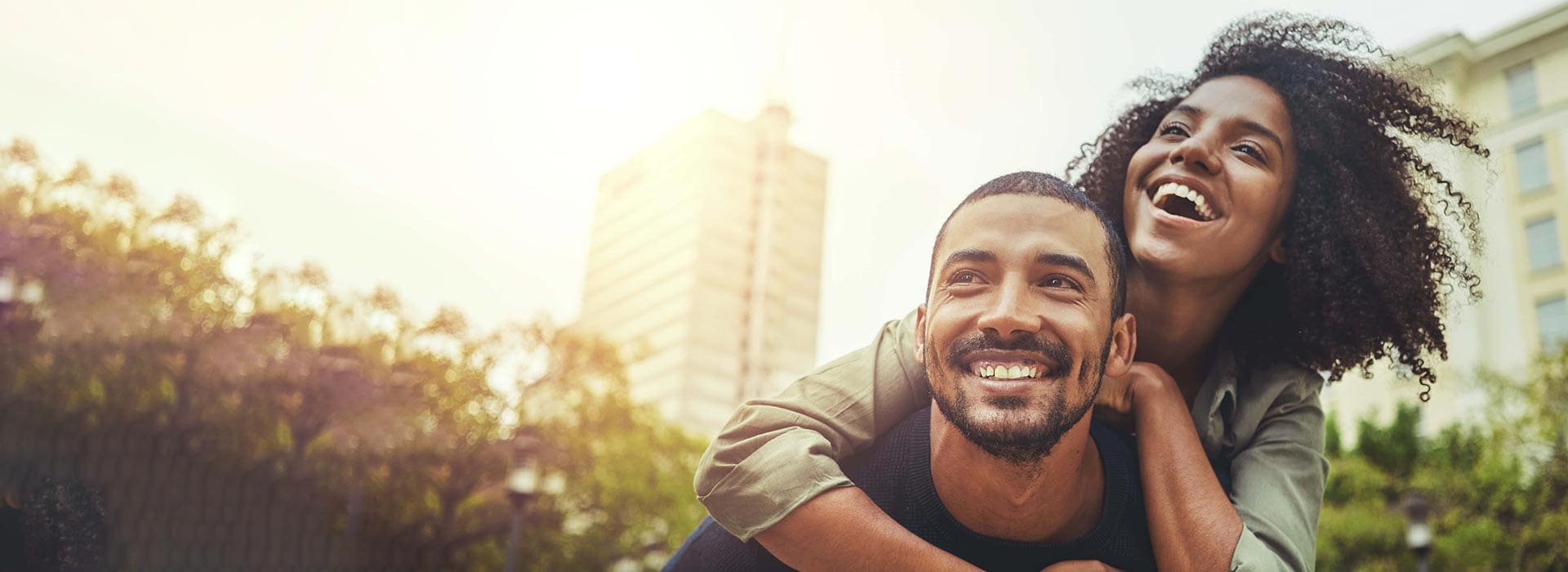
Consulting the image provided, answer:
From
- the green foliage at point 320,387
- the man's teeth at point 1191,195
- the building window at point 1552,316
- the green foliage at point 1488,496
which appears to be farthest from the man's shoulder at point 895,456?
the building window at point 1552,316

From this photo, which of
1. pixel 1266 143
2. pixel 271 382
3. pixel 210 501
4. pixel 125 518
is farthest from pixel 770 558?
pixel 271 382

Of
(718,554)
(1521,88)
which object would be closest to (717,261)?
(1521,88)

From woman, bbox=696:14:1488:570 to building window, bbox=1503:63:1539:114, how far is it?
43.1 meters

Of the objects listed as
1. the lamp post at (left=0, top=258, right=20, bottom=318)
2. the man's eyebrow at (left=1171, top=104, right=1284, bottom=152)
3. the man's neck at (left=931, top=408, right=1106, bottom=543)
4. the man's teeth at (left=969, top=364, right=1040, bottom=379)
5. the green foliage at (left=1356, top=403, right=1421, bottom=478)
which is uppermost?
the green foliage at (left=1356, top=403, right=1421, bottom=478)

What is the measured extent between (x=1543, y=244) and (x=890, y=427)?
4255 centimetres

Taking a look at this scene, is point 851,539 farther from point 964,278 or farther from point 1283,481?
point 1283,481

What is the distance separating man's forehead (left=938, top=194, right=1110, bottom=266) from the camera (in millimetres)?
1876

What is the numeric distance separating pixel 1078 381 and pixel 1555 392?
24.1 meters

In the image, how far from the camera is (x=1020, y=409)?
5.98 feet

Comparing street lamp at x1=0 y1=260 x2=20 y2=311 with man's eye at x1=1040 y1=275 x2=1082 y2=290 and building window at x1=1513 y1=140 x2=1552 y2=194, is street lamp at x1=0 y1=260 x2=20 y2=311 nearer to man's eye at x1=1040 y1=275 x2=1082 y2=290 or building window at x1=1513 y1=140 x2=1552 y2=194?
man's eye at x1=1040 y1=275 x2=1082 y2=290

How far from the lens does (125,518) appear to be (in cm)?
404

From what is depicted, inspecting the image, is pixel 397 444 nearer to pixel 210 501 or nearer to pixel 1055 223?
pixel 210 501

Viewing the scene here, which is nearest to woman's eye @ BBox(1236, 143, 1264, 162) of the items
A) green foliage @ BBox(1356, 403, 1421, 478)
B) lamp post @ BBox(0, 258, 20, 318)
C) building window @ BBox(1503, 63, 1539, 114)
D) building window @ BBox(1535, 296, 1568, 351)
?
lamp post @ BBox(0, 258, 20, 318)

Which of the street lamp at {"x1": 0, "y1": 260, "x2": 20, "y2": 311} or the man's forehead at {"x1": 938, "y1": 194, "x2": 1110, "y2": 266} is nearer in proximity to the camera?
the man's forehead at {"x1": 938, "y1": 194, "x2": 1110, "y2": 266}
